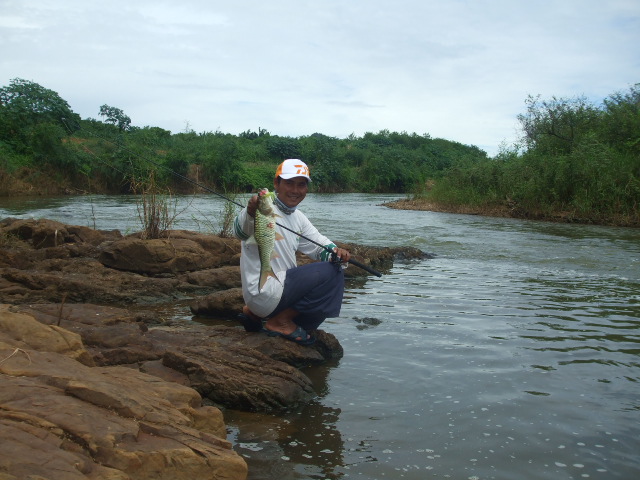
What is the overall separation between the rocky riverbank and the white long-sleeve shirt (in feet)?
1.25

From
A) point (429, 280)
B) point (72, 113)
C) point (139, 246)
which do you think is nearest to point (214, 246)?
point (139, 246)

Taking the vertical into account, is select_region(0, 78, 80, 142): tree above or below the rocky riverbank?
above

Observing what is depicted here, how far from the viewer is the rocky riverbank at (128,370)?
2445 millimetres

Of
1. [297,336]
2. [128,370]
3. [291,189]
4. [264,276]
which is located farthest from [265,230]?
[128,370]

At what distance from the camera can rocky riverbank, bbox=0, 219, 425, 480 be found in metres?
2.45

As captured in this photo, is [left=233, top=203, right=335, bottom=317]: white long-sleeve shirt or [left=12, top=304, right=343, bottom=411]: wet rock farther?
[left=233, top=203, right=335, bottom=317]: white long-sleeve shirt

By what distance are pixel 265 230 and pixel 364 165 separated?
58.0 meters

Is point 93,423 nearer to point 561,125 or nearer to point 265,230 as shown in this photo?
point 265,230

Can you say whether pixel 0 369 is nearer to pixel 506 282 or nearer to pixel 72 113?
pixel 506 282

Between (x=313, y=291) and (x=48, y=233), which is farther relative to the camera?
(x=48, y=233)

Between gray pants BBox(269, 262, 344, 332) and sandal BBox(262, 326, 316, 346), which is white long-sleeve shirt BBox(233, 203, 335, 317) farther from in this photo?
sandal BBox(262, 326, 316, 346)

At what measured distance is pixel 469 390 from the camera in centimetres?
443

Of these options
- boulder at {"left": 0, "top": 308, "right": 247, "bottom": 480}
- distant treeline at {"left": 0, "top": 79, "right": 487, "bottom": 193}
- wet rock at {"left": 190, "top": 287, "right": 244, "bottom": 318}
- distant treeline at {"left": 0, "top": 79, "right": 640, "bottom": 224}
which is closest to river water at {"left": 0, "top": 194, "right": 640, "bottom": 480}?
boulder at {"left": 0, "top": 308, "right": 247, "bottom": 480}

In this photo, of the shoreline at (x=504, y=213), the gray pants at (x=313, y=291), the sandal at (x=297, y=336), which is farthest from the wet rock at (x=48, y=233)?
the shoreline at (x=504, y=213)
